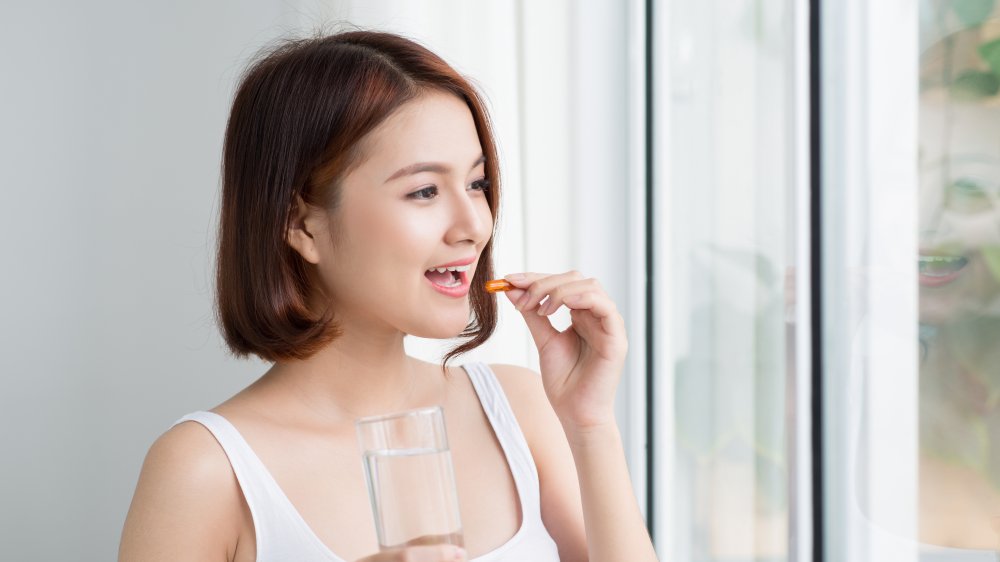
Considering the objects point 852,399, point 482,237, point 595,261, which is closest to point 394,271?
point 482,237

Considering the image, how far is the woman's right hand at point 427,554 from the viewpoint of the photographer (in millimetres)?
807

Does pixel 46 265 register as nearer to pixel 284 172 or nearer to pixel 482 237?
pixel 284 172

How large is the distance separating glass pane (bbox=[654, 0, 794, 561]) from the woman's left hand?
0.91 ft

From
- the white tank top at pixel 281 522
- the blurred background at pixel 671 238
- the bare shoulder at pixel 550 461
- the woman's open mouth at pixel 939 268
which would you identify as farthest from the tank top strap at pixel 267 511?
the woman's open mouth at pixel 939 268

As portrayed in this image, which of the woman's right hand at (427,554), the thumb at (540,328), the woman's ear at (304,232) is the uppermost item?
the woman's ear at (304,232)

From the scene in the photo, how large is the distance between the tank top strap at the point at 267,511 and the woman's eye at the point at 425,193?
0.41m

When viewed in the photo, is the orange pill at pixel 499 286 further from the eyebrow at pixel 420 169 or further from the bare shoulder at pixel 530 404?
the bare shoulder at pixel 530 404

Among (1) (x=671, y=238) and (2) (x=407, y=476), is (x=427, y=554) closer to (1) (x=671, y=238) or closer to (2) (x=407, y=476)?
(2) (x=407, y=476)

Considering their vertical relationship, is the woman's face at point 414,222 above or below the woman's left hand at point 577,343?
above

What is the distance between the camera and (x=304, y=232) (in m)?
1.31

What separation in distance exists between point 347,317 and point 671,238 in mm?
925

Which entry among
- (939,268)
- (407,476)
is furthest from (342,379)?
(939,268)

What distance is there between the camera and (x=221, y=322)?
145cm

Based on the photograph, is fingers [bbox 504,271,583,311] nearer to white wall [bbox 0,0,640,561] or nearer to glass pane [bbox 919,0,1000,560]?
glass pane [bbox 919,0,1000,560]
